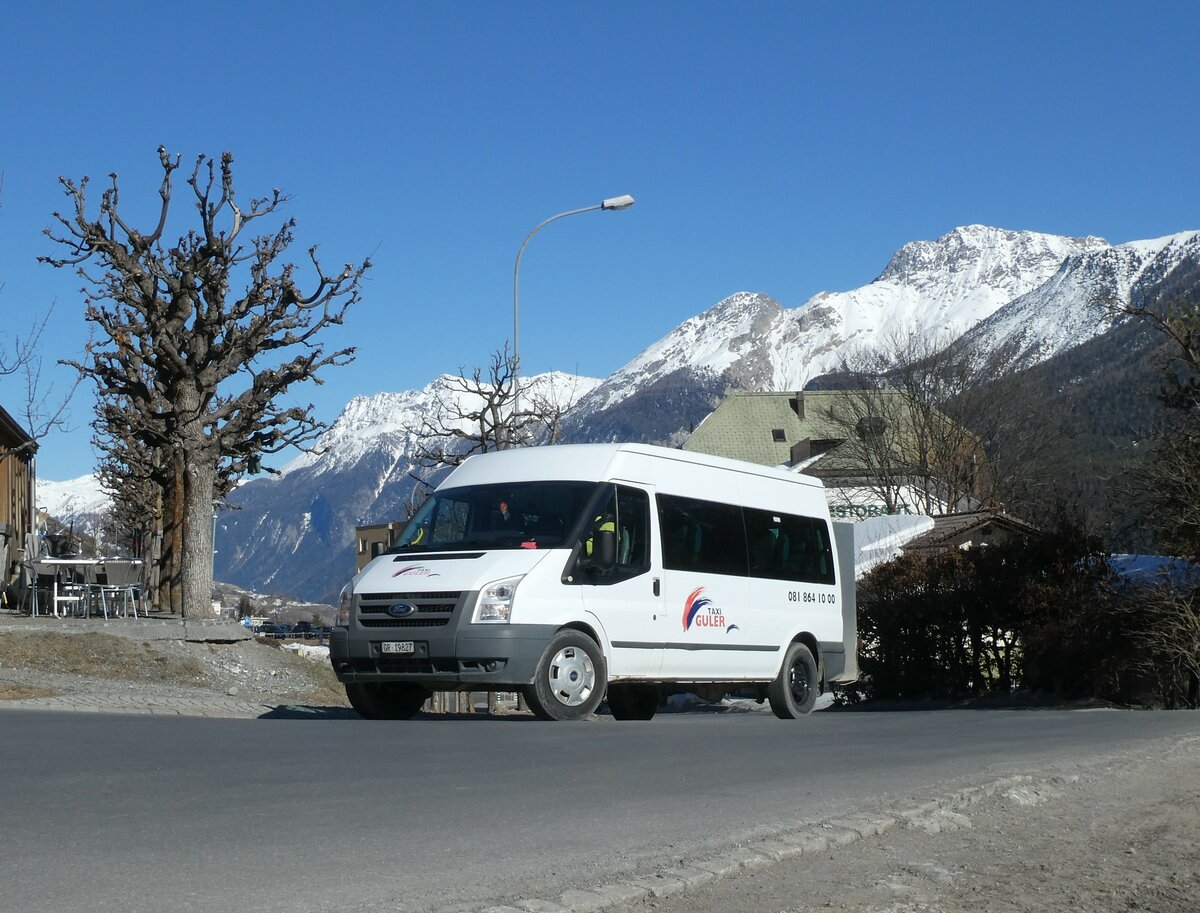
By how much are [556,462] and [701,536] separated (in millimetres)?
2002

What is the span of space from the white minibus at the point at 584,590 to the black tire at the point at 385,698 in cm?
2

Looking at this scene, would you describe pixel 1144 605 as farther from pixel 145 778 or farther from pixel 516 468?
pixel 145 778

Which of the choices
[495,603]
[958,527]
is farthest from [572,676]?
[958,527]

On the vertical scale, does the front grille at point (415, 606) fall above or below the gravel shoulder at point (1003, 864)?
above

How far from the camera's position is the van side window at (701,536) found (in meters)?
15.7

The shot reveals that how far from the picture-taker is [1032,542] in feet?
80.5

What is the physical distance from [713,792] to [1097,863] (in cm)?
243

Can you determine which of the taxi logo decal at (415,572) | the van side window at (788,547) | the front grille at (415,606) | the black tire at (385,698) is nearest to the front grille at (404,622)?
the front grille at (415,606)

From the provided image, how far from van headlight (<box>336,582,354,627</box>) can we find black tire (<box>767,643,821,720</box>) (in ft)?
17.8

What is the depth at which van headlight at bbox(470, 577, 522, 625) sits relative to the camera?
538 inches

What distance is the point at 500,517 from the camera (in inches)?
586

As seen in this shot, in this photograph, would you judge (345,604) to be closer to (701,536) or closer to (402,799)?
(701,536)

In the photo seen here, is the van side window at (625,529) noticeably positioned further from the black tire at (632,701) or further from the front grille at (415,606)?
the black tire at (632,701)

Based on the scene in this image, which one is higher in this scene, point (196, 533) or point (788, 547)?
point (196, 533)
